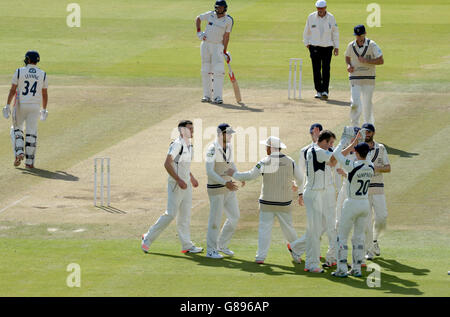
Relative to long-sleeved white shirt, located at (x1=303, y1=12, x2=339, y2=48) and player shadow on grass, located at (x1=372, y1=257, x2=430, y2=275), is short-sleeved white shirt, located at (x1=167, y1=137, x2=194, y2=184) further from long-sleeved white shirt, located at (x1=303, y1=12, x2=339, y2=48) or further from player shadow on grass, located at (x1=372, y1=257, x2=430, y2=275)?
long-sleeved white shirt, located at (x1=303, y1=12, x2=339, y2=48)

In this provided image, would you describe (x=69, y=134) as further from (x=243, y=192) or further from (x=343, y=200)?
(x=343, y=200)

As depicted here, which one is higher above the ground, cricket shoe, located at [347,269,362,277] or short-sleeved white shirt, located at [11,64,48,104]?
short-sleeved white shirt, located at [11,64,48,104]

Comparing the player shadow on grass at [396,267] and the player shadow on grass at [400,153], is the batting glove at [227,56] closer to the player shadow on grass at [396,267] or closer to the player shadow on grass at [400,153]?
the player shadow on grass at [400,153]

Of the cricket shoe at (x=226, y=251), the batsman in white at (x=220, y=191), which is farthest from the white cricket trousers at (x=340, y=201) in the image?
the cricket shoe at (x=226, y=251)

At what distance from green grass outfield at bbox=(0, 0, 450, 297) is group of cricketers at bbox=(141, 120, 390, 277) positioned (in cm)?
37

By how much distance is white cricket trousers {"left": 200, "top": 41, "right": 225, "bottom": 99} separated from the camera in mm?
27333

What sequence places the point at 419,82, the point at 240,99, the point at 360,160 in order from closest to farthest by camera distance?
the point at 360,160 < the point at 240,99 < the point at 419,82

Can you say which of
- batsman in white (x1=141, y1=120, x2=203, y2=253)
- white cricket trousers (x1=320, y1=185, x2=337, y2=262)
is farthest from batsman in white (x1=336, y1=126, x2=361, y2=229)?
batsman in white (x1=141, y1=120, x2=203, y2=253)

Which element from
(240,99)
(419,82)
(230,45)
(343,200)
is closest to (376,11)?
(230,45)

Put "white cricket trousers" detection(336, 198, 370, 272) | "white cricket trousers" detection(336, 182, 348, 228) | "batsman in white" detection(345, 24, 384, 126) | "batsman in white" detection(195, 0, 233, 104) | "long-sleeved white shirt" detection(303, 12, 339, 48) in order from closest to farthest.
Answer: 1. "white cricket trousers" detection(336, 198, 370, 272)
2. "white cricket trousers" detection(336, 182, 348, 228)
3. "batsman in white" detection(345, 24, 384, 126)
4. "batsman in white" detection(195, 0, 233, 104)
5. "long-sleeved white shirt" detection(303, 12, 339, 48)

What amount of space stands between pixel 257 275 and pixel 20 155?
9.53 m

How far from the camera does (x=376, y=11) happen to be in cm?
4475
